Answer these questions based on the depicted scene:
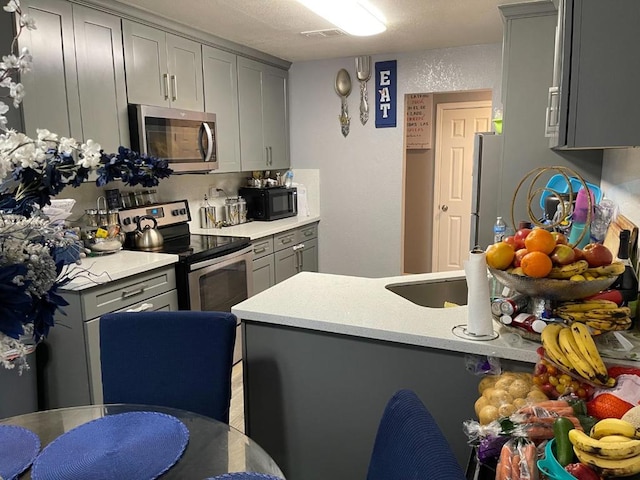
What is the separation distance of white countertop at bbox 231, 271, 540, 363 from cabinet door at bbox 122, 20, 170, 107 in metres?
1.77

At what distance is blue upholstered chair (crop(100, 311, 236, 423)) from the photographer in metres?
1.68

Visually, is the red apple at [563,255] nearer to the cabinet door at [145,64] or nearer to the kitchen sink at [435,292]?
the kitchen sink at [435,292]

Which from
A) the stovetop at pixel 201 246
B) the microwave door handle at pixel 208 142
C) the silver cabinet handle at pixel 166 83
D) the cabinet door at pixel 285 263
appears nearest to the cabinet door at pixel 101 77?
the silver cabinet handle at pixel 166 83

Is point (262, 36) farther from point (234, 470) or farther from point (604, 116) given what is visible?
point (234, 470)

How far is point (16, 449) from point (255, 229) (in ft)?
9.23

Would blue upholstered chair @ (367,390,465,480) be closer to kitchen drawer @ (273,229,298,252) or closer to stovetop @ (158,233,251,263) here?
stovetop @ (158,233,251,263)

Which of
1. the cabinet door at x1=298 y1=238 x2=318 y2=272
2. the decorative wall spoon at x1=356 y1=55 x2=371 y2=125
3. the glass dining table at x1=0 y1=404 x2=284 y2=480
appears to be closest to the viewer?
the glass dining table at x1=0 y1=404 x2=284 y2=480

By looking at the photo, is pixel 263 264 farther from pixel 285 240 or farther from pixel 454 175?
pixel 454 175

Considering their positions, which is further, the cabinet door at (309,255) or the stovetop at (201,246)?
the cabinet door at (309,255)

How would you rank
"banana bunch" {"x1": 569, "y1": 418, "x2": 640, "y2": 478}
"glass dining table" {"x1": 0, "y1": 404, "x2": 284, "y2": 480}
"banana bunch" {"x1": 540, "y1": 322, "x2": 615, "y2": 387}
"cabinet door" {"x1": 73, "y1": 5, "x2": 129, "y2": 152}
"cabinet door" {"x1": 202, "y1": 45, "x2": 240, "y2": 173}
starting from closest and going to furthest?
"banana bunch" {"x1": 569, "y1": 418, "x2": 640, "y2": 478} → "banana bunch" {"x1": 540, "y1": 322, "x2": 615, "y2": 387} → "glass dining table" {"x1": 0, "y1": 404, "x2": 284, "y2": 480} → "cabinet door" {"x1": 73, "y1": 5, "x2": 129, "y2": 152} → "cabinet door" {"x1": 202, "y1": 45, "x2": 240, "y2": 173}

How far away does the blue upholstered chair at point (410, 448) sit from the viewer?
32.4 inches

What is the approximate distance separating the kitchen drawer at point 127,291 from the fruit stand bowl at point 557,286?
6.27ft

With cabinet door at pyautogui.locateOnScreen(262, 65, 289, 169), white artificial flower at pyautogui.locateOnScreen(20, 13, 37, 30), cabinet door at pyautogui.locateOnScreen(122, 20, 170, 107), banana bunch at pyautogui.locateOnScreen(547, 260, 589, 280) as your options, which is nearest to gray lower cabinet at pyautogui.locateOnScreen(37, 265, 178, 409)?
cabinet door at pyautogui.locateOnScreen(122, 20, 170, 107)

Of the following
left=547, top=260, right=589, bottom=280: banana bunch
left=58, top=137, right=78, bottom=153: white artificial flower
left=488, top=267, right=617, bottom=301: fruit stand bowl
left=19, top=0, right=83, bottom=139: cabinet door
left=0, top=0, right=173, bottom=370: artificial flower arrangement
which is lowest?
left=488, top=267, right=617, bottom=301: fruit stand bowl
